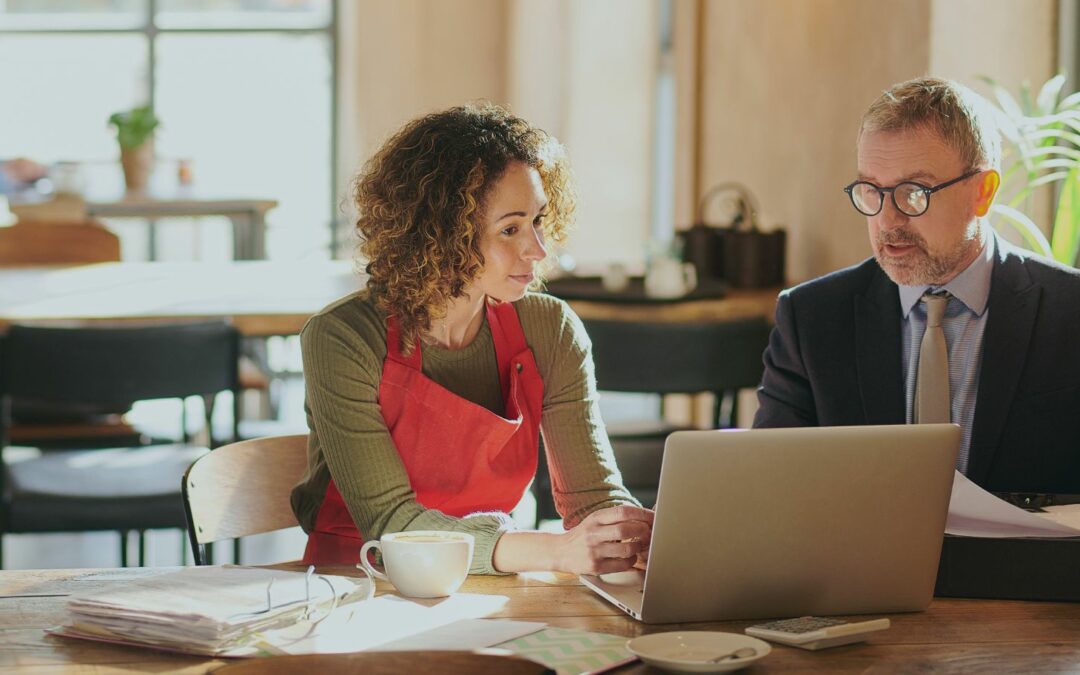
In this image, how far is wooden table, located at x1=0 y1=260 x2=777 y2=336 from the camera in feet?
10.8

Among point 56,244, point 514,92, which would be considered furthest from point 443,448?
point 514,92

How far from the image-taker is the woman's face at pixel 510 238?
1.94 m

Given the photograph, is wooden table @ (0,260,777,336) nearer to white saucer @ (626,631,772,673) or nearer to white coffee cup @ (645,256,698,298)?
white coffee cup @ (645,256,698,298)

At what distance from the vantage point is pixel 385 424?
1.85m

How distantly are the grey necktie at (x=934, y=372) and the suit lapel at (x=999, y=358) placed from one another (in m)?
0.05

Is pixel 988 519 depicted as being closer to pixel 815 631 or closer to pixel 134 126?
pixel 815 631

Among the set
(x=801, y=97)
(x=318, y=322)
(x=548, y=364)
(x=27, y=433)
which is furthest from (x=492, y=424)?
(x=801, y=97)

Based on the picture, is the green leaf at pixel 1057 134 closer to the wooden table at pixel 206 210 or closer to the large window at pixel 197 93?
the wooden table at pixel 206 210

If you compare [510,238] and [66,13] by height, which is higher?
[66,13]

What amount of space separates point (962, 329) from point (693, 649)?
94 cm

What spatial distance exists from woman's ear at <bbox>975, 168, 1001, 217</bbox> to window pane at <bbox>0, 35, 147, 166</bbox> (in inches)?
259

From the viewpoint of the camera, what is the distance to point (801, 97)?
167 inches

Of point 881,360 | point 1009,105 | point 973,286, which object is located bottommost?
point 881,360

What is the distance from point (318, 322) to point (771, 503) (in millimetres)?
784
